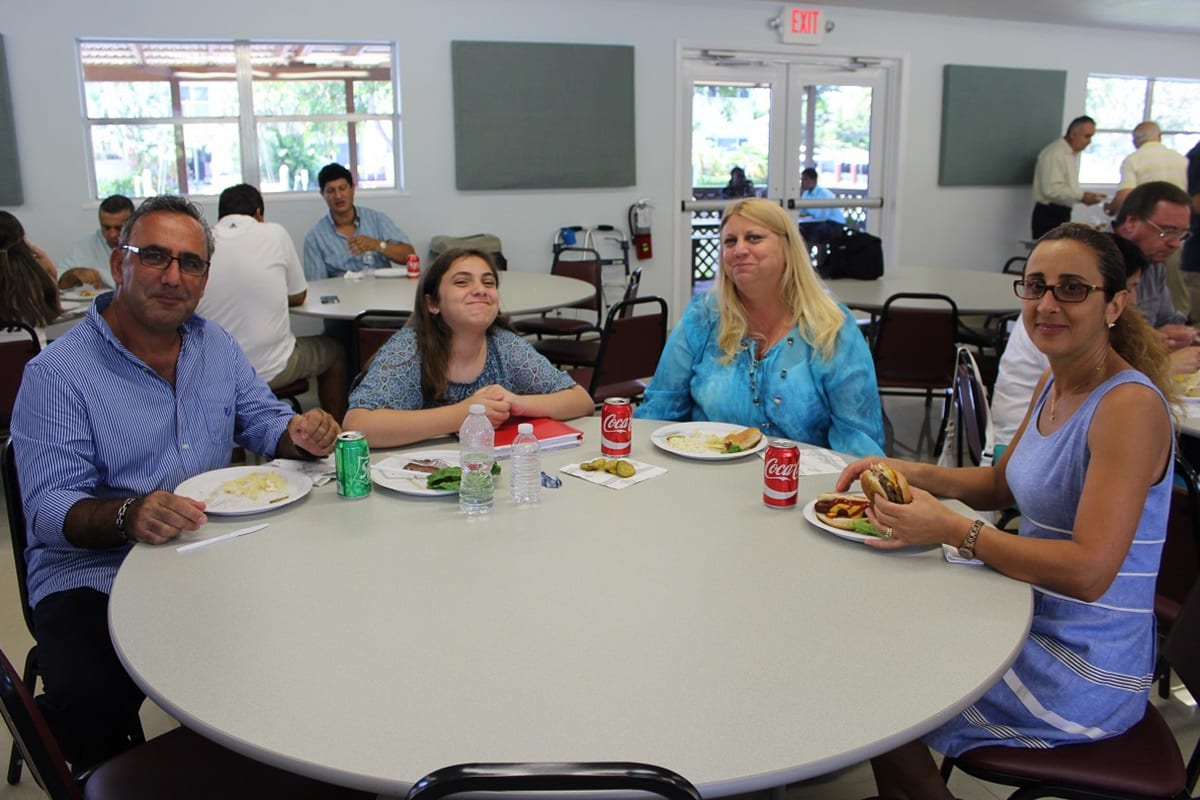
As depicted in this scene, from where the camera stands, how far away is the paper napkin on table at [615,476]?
1826 millimetres

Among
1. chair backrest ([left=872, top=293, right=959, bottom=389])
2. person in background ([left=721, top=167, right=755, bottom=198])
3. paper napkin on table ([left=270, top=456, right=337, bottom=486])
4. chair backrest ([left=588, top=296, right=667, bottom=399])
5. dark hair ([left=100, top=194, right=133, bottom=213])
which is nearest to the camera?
paper napkin on table ([left=270, top=456, right=337, bottom=486])

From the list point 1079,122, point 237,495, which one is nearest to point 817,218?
Answer: point 1079,122

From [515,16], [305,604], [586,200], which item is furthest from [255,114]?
[305,604]

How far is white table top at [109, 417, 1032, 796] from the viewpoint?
38.2 inches

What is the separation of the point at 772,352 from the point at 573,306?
2.15 metres

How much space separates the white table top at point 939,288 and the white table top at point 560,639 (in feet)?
9.89

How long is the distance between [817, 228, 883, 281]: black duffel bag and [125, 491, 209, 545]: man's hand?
4.41 meters

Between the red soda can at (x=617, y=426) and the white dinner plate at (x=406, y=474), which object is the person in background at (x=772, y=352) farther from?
the white dinner plate at (x=406, y=474)

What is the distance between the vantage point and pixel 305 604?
1300 millimetres

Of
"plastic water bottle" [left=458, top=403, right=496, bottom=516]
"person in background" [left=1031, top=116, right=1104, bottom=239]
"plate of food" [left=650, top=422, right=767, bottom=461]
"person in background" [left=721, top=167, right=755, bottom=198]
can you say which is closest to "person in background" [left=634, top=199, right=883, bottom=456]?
"plate of food" [left=650, top=422, right=767, bottom=461]

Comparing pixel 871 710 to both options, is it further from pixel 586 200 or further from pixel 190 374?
pixel 586 200

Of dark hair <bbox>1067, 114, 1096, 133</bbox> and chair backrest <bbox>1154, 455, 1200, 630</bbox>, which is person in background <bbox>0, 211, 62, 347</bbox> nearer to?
chair backrest <bbox>1154, 455, 1200, 630</bbox>

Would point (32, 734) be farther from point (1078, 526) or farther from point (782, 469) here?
point (1078, 526)

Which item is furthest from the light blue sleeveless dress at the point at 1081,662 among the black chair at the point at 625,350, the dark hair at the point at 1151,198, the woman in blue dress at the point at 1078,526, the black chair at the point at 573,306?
the black chair at the point at 573,306
